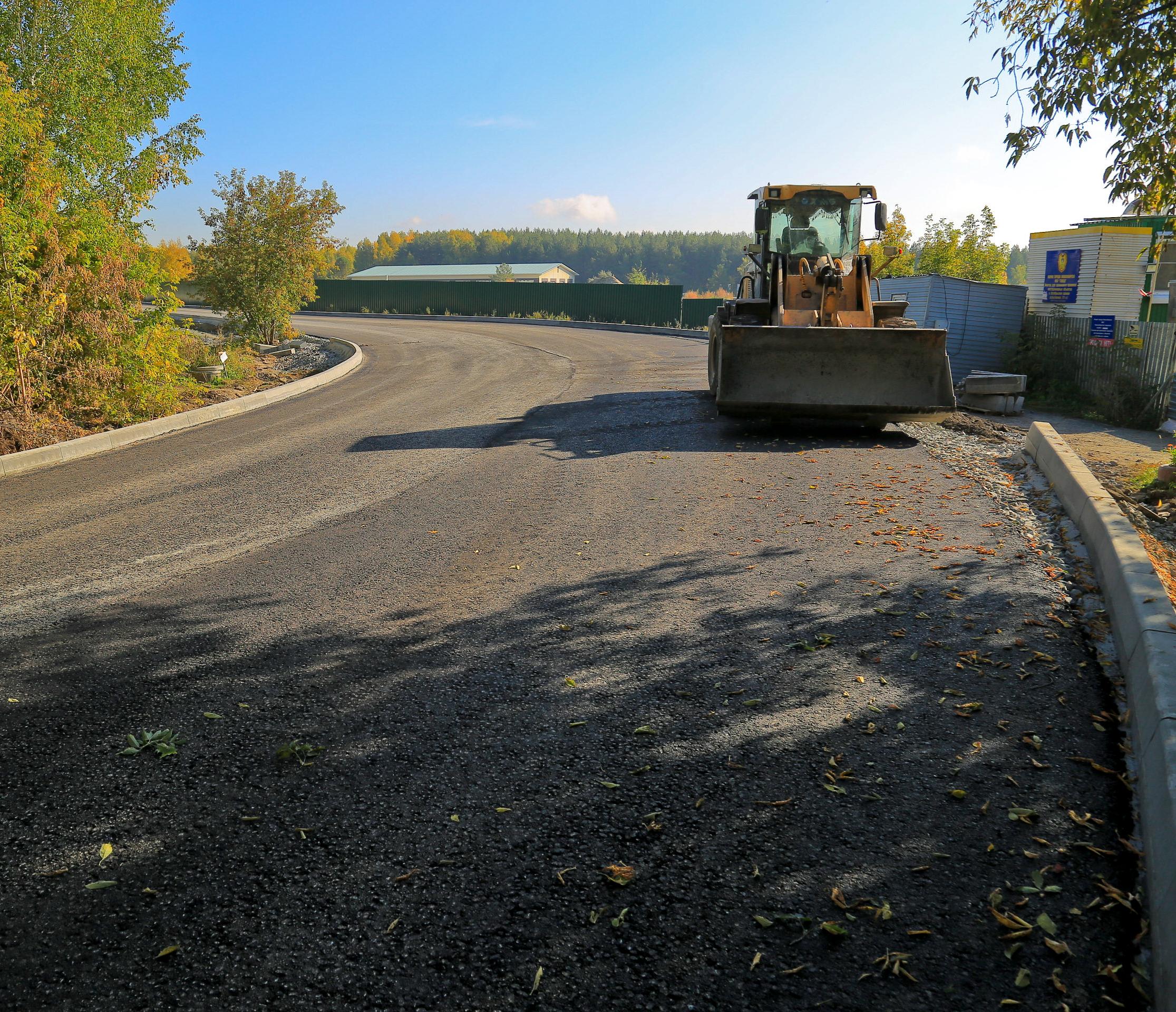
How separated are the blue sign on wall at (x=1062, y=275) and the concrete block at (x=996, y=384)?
9.23m

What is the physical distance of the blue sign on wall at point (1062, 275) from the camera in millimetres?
21719

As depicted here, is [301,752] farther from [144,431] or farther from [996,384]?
[996,384]

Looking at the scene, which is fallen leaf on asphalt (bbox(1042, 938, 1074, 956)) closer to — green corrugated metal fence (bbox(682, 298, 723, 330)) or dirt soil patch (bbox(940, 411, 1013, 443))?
dirt soil patch (bbox(940, 411, 1013, 443))

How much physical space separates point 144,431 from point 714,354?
8618mm


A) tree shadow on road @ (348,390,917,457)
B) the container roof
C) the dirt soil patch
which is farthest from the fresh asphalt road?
the container roof

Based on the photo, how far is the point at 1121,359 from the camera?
14812mm

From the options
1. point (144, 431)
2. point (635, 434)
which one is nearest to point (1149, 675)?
point (635, 434)

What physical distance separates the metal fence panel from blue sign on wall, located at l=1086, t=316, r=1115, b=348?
145mm

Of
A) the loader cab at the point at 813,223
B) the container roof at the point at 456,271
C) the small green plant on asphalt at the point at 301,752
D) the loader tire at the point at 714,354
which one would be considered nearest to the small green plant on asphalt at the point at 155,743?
the small green plant on asphalt at the point at 301,752

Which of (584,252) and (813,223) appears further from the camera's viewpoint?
(584,252)

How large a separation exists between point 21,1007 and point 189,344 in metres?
17.4

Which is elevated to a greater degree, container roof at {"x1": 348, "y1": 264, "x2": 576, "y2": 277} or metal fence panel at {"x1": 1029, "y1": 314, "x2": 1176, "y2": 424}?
container roof at {"x1": 348, "y1": 264, "x2": 576, "y2": 277}

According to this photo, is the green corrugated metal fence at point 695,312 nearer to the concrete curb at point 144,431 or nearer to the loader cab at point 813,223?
the concrete curb at point 144,431

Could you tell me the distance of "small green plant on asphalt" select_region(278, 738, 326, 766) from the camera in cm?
358
